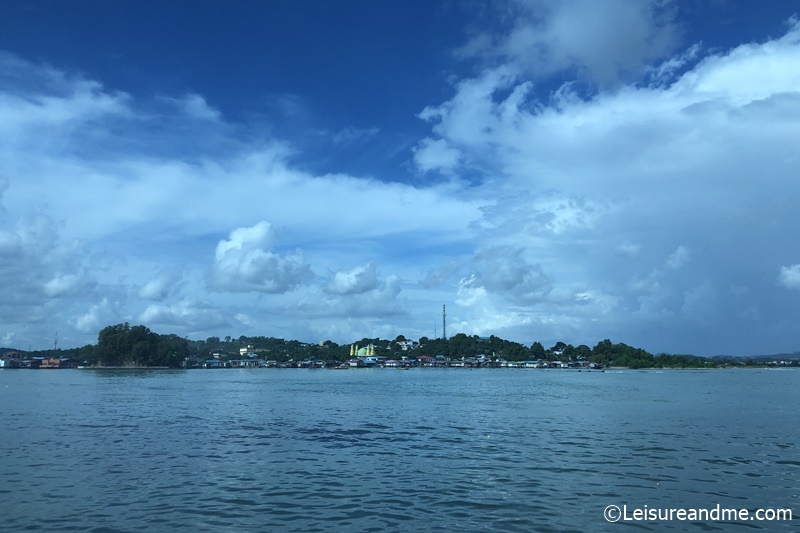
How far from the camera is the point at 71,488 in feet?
76.6

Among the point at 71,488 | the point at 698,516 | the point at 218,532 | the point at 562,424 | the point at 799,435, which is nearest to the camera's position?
the point at 218,532

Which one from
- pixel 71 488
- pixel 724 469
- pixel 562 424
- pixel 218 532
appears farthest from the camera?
pixel 562 424

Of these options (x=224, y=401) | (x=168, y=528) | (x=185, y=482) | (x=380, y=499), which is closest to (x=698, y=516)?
(x=380, y=499)

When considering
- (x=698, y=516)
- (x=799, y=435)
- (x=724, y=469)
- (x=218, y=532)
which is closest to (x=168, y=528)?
(x=218, y=532)

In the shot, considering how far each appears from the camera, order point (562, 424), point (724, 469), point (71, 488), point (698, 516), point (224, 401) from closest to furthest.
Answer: point (698, 516), point (71, 488), point (724, 469), point (562, 424), point (224, 401)

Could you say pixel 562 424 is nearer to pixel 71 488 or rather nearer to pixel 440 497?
pixel 440 497

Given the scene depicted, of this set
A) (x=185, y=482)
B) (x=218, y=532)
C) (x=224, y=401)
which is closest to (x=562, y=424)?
(x=185, y=482)

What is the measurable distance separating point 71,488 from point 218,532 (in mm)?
9078

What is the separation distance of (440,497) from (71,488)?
47.1 ft

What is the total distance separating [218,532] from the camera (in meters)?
18.0

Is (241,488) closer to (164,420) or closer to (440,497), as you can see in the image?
(440,497)

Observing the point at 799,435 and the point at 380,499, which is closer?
the point at 380,499

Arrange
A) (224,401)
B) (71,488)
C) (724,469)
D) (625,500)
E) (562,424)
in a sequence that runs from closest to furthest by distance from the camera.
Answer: (625,500) → (71,488) → (724,469) → (562,424) → (224,401)

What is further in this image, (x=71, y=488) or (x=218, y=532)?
(x=71, y=488)
